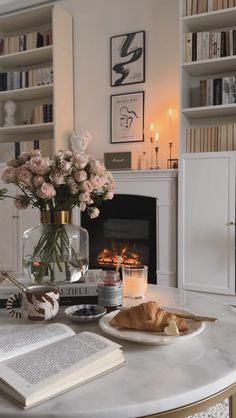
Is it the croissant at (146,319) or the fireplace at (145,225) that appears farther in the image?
the fireplace at (145,225)

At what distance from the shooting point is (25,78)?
12.8ft

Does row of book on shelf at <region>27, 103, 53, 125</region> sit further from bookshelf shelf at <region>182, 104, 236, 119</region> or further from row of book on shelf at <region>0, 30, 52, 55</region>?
bookshelf shelf at <region>182, 104, 236, 119</region>

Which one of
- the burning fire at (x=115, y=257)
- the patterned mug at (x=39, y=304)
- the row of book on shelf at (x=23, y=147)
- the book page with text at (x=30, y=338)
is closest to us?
the book page with text at (x=30, y=338)

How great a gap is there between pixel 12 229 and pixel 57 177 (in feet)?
9.41

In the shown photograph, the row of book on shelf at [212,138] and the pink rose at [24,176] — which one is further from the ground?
the row of book on shelf at [212,138]

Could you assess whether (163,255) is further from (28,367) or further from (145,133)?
(28,367)

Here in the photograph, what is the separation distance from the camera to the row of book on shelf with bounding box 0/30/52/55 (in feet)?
12.4

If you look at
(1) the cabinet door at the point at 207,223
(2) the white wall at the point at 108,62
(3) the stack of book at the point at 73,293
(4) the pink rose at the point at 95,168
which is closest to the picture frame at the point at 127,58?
(2) the white wall at the point at 108,62

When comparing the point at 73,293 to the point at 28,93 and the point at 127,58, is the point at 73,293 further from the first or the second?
the point at 28,93

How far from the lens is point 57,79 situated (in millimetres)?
3631

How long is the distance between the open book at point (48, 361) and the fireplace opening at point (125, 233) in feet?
7.79

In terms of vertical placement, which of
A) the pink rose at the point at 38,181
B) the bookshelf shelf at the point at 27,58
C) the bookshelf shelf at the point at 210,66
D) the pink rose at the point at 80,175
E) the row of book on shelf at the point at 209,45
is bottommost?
the pink rose at the point at 38,181

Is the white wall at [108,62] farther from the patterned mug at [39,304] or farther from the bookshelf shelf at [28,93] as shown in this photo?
the patterned mug at [39,304]

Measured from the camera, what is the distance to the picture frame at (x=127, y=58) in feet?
11.5
